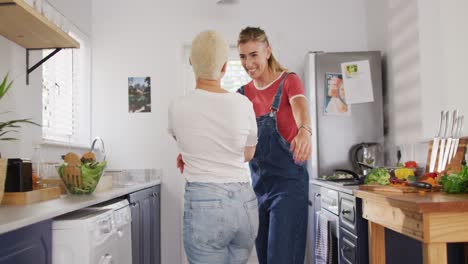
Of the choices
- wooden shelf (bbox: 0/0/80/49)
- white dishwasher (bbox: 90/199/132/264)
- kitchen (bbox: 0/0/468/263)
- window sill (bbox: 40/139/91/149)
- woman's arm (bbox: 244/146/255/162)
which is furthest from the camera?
kitchen (bbox: 0/0/468/263)

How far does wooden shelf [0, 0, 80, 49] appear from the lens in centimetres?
202

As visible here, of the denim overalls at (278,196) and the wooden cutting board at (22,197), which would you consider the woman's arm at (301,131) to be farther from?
the wooden cutting board at (22,197)

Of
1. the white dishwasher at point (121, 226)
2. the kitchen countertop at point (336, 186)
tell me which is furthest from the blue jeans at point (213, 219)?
the kitchen countertop at point (336, 186)

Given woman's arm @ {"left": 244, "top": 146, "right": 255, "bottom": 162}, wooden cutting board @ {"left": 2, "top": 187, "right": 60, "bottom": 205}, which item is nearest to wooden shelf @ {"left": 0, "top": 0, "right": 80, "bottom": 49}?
wooden cutting board @ {"left": 2, "top": 187, "right": 60, "bottom": 205}

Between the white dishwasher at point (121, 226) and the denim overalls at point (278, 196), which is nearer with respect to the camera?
the denim overalls at point (278, 196)

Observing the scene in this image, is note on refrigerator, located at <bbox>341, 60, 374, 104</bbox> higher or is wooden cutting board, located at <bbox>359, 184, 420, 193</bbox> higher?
note on refrigerator, located at <bbox>341, 60, 374, 104</bbox>

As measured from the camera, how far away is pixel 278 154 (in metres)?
1.88

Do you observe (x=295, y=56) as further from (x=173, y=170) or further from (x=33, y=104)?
(x=33, y=104)

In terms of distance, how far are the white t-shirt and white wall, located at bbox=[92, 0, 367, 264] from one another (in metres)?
2.42

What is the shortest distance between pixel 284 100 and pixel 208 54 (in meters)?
0.49

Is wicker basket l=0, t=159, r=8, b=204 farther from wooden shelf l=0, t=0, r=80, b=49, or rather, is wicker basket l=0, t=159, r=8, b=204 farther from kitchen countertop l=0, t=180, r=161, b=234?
wooden shelf l=0, t=0, r=80, b=49

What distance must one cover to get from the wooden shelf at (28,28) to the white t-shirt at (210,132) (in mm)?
1013

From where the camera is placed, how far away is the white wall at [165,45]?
3885 millimetres

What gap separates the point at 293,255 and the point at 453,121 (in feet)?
3.85
